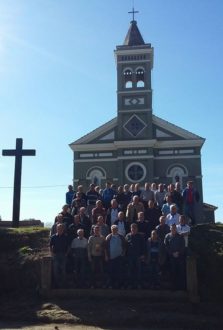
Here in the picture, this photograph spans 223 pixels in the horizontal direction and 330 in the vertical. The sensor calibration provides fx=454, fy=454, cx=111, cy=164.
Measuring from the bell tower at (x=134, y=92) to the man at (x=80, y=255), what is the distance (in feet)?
65.8

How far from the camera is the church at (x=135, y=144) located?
30.0 metres

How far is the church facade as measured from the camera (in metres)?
30.0

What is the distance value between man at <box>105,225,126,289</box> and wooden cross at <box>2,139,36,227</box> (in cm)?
697

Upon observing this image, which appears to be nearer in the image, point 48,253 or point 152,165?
point 48,253

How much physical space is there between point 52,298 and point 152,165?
19987mm

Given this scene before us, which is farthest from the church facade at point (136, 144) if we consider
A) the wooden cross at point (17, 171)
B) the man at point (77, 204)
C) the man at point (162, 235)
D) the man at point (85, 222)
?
the man at point (162, 235)

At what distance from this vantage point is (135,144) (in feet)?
99.4

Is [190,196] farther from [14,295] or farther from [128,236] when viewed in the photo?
[14,295]

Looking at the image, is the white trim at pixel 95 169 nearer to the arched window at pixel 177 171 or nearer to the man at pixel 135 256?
the arched window at pixel 177 171

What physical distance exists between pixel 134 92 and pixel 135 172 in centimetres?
570

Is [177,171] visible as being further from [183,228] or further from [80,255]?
[80,255]

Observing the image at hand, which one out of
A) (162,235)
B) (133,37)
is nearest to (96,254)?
(162,235)

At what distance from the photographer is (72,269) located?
11.4m

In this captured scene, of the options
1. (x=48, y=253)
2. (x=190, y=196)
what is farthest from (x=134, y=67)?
(x=48, y=253)
